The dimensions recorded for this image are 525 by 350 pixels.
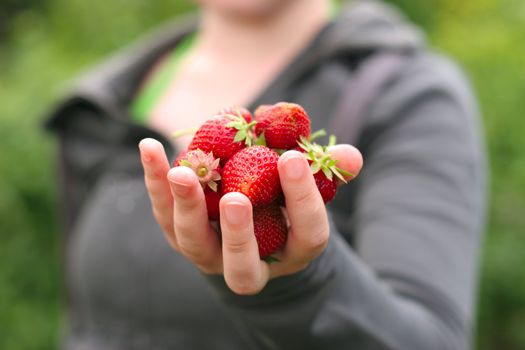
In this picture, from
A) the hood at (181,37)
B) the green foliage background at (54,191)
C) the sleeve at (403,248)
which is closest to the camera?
the sleeve at (403,248)

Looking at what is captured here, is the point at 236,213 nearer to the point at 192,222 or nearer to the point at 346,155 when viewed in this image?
the point at 192,222

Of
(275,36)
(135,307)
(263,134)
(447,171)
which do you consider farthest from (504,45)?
(263,134)

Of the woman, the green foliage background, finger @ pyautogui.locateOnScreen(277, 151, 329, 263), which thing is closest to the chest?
the woman

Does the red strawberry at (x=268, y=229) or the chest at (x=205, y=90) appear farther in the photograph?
the chest at (x=205, y=90)

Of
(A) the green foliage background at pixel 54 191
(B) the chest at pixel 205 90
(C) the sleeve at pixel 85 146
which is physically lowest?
(C) the sleeve at pixel 85 146

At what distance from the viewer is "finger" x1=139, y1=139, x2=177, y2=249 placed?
96 cm

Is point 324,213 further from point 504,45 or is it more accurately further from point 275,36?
point 504,45

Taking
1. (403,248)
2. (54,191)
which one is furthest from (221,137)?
(54,191)

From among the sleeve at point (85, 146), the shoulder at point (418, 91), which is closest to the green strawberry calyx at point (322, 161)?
the shoulder at point (418, 91)

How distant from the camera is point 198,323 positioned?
4.97 feet

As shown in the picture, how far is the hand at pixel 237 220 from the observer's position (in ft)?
3.03

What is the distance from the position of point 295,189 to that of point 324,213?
0.06 meters

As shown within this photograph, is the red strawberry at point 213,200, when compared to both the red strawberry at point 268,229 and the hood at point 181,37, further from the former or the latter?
the hood at point 181,37

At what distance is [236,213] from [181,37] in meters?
1.32
